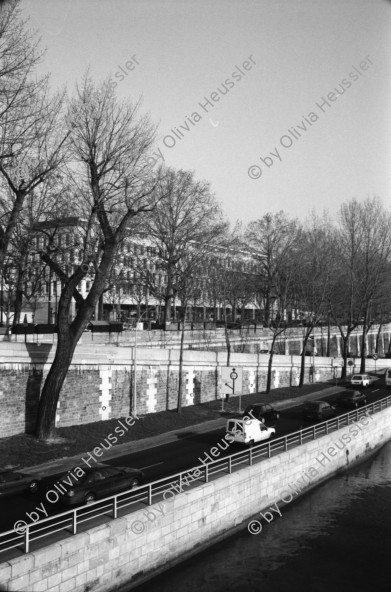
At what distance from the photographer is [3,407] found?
87.2 feet

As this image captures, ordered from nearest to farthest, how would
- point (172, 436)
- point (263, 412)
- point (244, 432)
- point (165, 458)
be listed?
1. point (165, 458)
2. point (244, 432)
3. point (172, 436)
4. point (263, 412)

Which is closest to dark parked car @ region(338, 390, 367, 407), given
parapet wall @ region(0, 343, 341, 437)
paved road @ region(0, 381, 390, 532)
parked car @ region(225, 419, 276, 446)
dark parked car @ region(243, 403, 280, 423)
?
paved road @ region(0, 381, 390, 532)

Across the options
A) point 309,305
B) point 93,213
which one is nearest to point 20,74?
point 93,213

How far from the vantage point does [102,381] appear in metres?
32.3

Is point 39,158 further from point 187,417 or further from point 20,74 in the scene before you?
point 187,417

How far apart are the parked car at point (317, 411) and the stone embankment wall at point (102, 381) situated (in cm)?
838

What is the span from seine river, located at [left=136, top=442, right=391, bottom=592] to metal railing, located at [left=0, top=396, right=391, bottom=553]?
237cm

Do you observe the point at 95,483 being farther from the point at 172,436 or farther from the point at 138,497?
the point at 172,436

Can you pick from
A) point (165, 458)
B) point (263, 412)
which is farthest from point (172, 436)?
point (263, 412)

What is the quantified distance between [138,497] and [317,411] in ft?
67.3

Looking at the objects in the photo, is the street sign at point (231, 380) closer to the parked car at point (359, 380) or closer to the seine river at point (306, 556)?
the seine river at point (306, 556)

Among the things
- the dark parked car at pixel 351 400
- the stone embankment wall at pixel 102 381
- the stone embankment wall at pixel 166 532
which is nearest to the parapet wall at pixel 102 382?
the stone embankment wall at pixel 102 381

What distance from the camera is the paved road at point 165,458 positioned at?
18.4 m

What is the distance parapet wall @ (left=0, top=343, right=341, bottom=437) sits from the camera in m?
27.3
